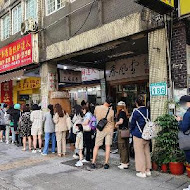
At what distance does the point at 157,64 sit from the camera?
6586mm

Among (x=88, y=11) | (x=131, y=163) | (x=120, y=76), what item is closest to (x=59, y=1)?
(x=88, y=11)

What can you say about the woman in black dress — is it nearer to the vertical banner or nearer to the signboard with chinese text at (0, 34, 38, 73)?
the signboard with chinese text at (0, 34, 38, 73)

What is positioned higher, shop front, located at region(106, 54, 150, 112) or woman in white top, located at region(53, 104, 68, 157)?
shop front, located at region(106, 54, 150, 112)

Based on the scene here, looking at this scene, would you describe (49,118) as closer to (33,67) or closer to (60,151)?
(60,151)

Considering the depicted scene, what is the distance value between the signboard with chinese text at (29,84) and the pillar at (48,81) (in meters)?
4.30

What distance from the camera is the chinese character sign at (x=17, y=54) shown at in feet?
37.1

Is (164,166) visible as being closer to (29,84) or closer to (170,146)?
(170,146)

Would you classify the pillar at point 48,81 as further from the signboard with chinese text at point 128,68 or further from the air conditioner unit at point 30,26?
the signboard with chinese text at point 128,68

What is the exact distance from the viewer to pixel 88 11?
8695mm

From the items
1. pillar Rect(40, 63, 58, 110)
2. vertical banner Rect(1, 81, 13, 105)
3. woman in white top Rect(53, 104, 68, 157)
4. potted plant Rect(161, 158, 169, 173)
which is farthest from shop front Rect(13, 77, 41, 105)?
potted plant Rect(161, 158, 169, 173)

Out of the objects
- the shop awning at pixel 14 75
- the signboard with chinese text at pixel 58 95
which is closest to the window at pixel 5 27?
the shop awning at pixel 14 75

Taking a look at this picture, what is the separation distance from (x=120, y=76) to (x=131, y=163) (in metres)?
5.57

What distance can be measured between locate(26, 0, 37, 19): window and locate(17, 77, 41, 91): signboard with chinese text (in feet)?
13.7

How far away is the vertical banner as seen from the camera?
18.0m
